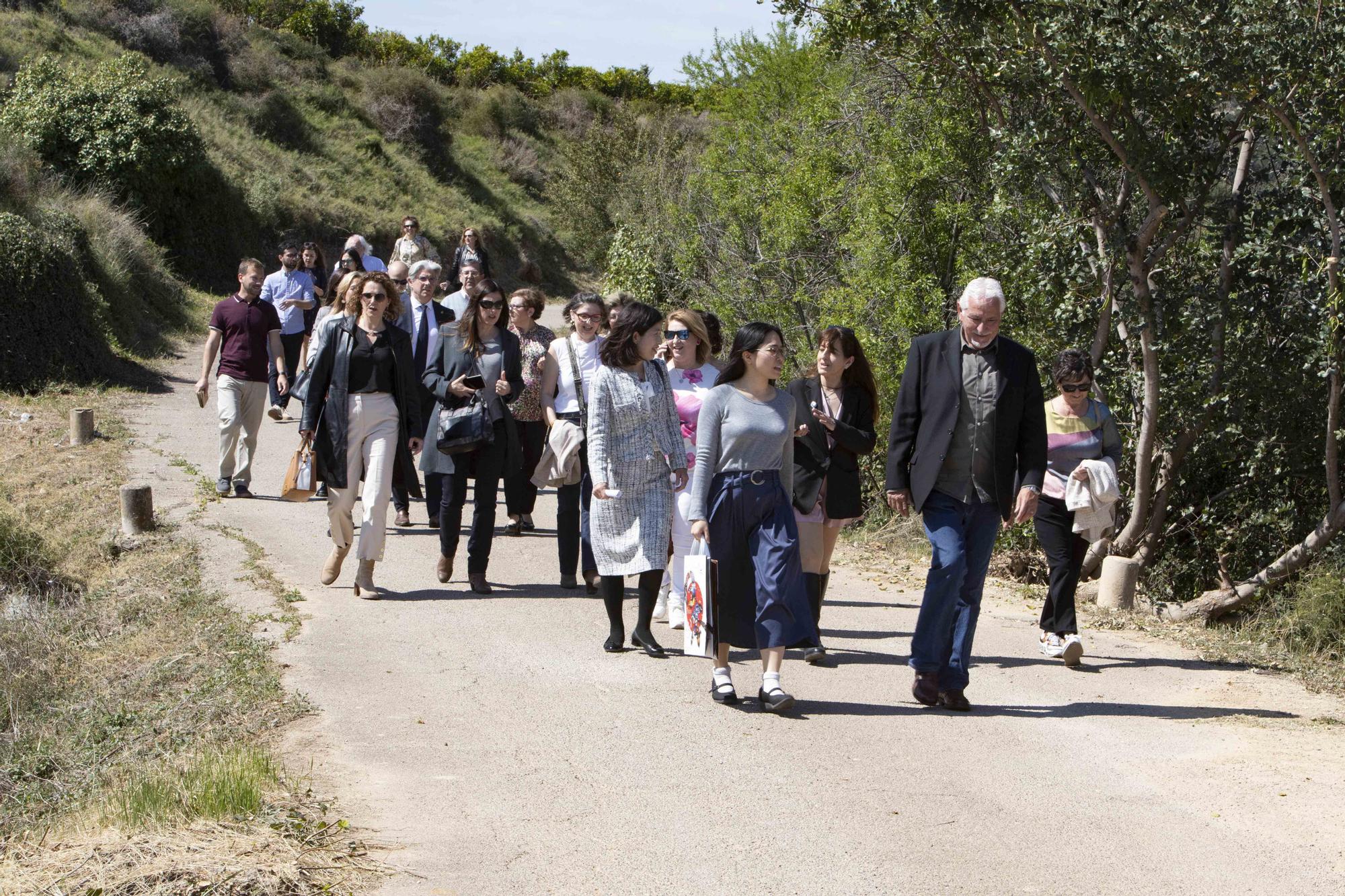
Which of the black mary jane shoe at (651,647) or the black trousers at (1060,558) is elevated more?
the black trousers at (1060,558)

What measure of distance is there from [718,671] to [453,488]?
2.98 metres

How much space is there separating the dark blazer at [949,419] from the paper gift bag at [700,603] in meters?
0.99

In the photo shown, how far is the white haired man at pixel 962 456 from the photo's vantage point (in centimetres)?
653

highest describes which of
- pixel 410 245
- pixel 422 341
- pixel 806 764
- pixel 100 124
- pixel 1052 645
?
pixel 100 124

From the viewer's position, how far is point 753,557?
661 cm

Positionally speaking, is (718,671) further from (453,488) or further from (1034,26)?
(1034,26)

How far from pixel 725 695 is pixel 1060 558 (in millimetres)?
2393

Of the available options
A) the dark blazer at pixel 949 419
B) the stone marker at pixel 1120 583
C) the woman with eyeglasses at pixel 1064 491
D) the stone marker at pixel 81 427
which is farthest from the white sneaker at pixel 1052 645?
the stone marker at pixel 81 427

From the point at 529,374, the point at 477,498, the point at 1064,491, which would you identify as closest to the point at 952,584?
the point at 1064,491

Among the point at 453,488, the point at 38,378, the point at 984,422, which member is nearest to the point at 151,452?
the point at 38,378

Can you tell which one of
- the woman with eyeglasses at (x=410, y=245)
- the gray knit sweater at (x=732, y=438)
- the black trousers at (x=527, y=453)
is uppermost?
the woman with eyeglasses at (x=410, y=245)

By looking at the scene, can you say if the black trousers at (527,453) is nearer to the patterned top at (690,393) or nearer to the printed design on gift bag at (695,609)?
the patterned top at (690,393)

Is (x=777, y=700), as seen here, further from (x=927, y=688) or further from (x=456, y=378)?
(x=456, y=378)

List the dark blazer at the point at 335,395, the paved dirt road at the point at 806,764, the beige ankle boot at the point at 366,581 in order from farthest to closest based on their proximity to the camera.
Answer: the beige ankle boot at the point at 366,581 → the dark blazer at the point at 335,395 → the paved dirt road at the point at 806,764
